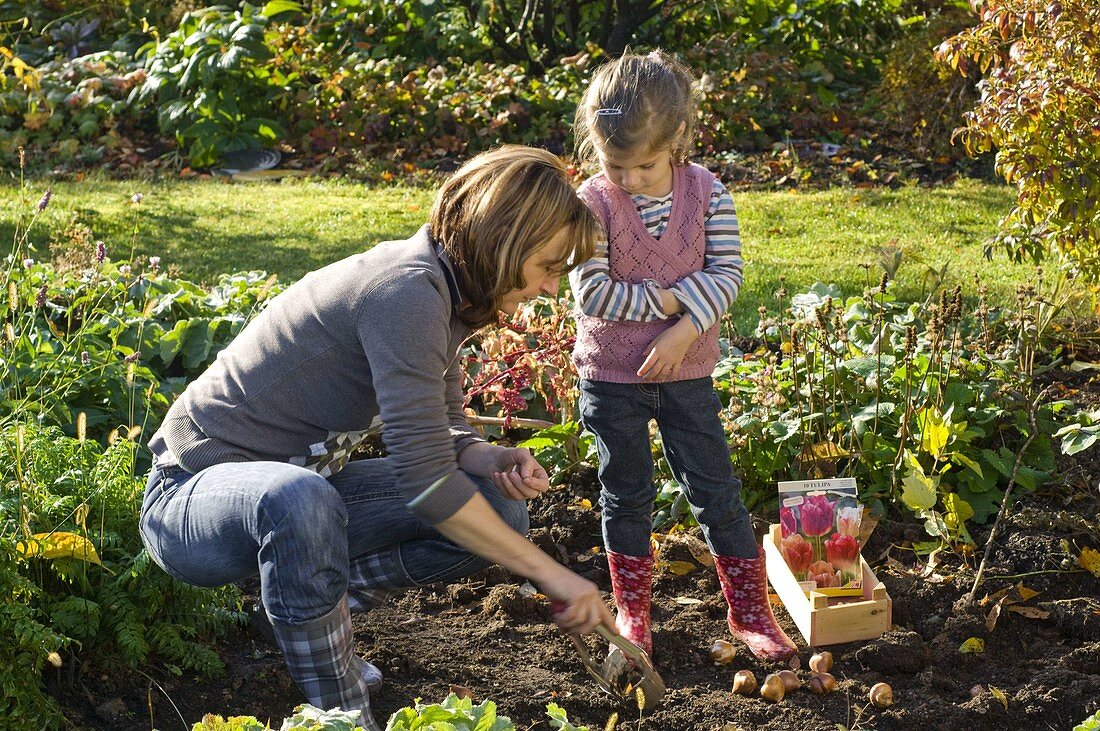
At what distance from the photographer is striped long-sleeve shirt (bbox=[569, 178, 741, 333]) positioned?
8.98 feet

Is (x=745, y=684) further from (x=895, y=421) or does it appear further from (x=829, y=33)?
(x=829, y=33)

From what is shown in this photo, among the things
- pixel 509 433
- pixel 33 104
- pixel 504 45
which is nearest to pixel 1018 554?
pixel 509 433

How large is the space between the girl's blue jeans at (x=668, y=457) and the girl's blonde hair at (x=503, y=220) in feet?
1.94

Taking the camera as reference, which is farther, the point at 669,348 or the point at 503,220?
the point at 669,348

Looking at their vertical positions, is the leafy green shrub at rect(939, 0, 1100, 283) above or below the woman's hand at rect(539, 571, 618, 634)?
above

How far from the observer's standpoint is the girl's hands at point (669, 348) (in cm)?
270

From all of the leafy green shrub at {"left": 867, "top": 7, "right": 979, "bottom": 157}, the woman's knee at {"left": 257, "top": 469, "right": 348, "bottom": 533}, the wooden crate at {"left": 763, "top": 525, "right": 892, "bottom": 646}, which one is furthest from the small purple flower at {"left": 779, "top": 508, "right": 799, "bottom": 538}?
the leafy green shrub at {"left": 867, "top": 7, "right": 979, "bottom": 157}

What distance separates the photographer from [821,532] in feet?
10.00

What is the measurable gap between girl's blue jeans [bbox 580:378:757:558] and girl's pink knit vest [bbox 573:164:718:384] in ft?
0.17

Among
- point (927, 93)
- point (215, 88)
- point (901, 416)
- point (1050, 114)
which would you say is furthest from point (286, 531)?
point (215, 88)

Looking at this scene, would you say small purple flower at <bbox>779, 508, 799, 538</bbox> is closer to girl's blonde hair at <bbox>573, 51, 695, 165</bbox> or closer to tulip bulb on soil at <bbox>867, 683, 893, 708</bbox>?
tulip bulb on soil at <bbox>867, 683, 893, 708</bbox>

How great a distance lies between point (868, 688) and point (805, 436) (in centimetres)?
88

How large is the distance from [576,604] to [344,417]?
2.08ft

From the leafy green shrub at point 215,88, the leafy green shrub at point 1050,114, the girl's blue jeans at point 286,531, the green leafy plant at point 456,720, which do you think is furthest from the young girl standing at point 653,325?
the leafy green shrub at point 215,88
